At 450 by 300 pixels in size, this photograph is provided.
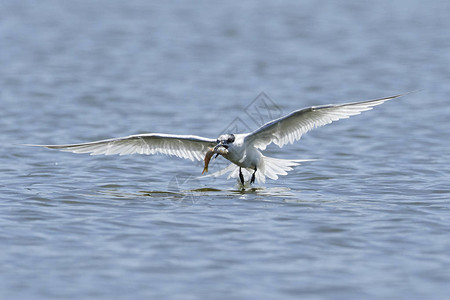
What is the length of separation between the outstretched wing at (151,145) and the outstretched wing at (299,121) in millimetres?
884

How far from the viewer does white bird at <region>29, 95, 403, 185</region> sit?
1223 centimetres

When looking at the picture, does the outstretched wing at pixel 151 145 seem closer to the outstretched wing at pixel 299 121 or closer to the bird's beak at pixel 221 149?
the bird's beak at pixel 221 149

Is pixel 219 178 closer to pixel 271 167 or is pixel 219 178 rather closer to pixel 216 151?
pixel 271 167

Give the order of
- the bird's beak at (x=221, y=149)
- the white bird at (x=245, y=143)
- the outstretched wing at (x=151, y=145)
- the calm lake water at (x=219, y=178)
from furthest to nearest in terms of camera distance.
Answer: the outstretched wing at (x=151, y=145), the bird's beak at (x=221, y=149), the white bird at (x=245, y=143), the calm lake water at (x=219, y=178)

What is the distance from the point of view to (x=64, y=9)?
147 feet

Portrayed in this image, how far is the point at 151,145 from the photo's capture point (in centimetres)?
1352

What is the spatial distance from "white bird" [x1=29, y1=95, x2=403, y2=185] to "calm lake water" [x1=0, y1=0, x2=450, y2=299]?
19.7 inches

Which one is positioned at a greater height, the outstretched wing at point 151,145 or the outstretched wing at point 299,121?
the outstretched wing at point 299,121

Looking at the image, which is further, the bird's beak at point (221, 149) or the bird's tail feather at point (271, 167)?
the bird's tail feather at point (271, 167)

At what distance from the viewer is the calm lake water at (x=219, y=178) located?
845 cm

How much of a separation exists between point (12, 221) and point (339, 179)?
20.1ft

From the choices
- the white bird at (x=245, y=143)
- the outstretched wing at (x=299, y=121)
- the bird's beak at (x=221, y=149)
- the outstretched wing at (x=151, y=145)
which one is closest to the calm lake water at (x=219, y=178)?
the white bird at (x=245, y=143)

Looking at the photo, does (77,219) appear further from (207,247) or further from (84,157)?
(84,157)

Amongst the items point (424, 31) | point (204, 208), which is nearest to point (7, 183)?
point (204, 208)
